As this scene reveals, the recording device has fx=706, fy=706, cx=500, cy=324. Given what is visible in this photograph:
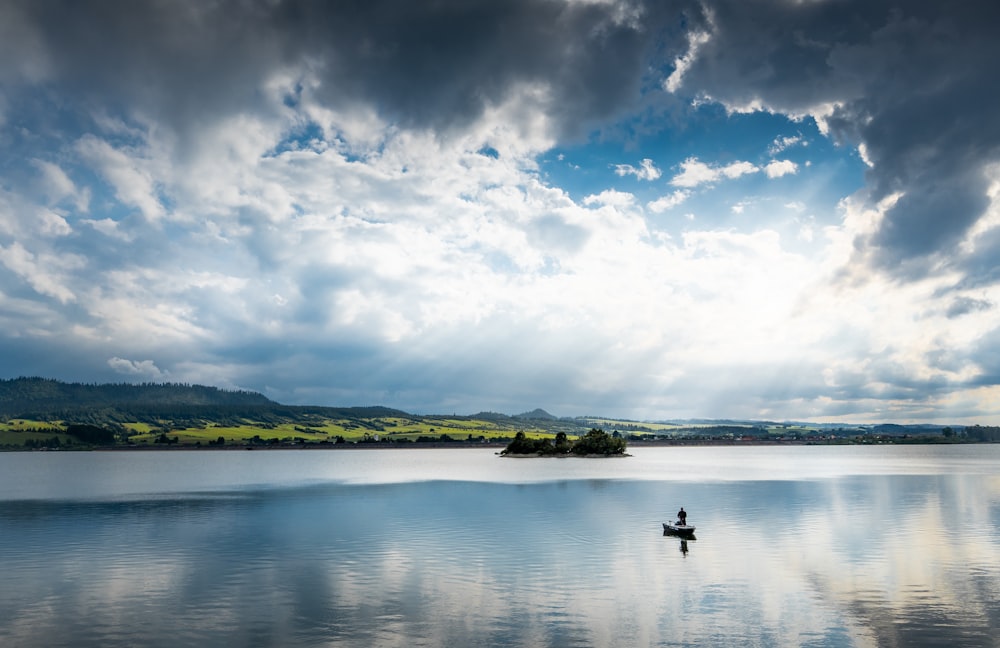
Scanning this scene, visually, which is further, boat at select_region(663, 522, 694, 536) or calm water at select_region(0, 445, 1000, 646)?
boat at select_region(663, 522, 694, 536)

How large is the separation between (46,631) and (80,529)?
160 feet

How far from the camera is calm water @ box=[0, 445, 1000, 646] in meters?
37.5

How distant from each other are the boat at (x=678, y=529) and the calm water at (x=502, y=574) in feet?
4.07

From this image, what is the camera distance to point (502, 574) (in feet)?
173

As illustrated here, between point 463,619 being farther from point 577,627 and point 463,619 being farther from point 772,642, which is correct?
point 772,642

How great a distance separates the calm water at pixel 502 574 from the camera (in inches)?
1478

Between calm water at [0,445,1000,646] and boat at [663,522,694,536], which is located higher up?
boat at [663,522,694,536]

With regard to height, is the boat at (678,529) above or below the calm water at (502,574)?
above

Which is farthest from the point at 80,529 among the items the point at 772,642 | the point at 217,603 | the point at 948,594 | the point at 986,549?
the point at 986,549

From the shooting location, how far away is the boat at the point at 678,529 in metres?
69.6

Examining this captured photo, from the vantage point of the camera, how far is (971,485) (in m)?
140

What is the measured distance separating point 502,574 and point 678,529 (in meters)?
25.0

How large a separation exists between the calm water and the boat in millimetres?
1240

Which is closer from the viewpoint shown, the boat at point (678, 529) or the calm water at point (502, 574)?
the calm water at point (502, 574)
